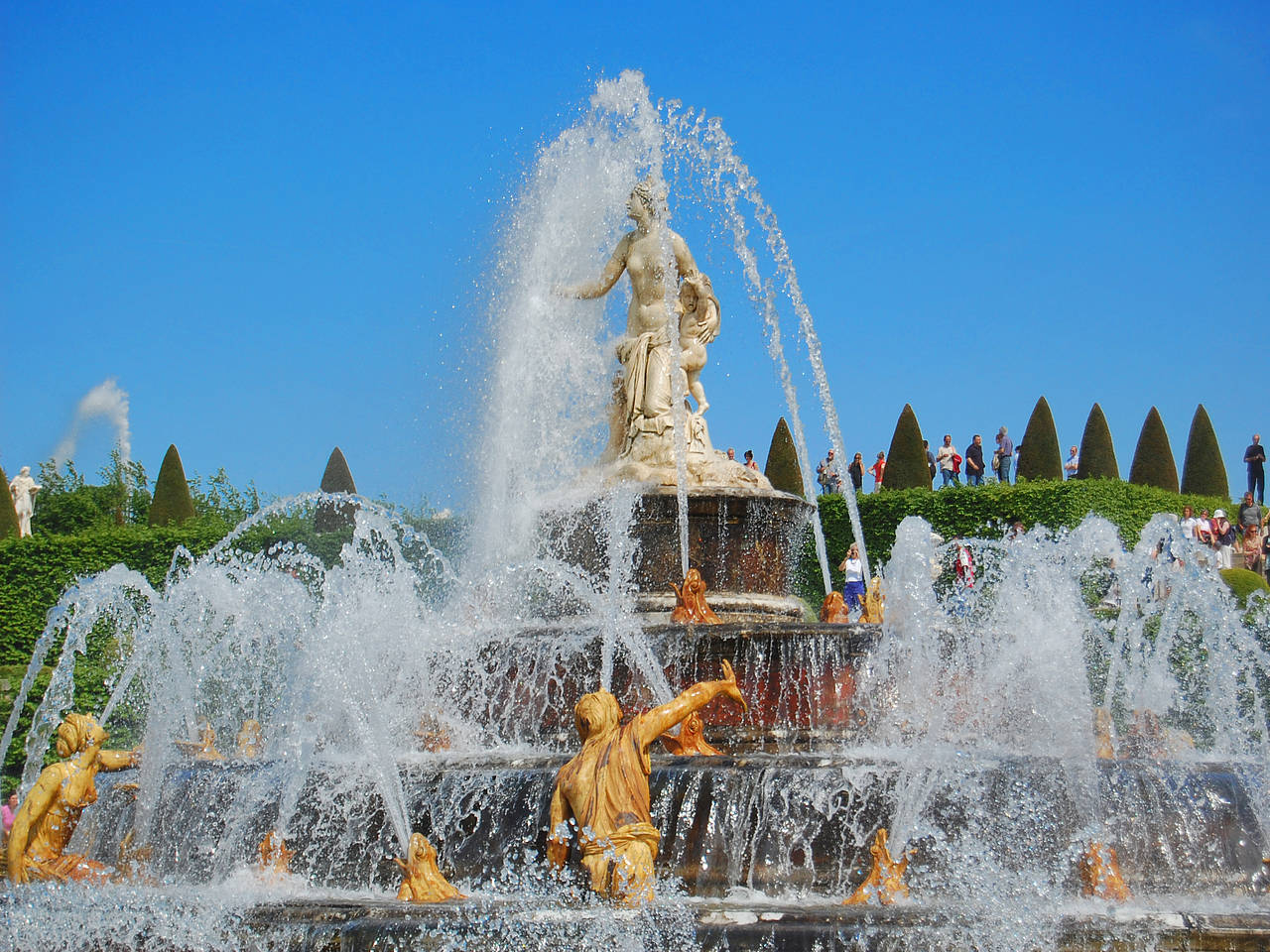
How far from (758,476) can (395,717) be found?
3.99 m

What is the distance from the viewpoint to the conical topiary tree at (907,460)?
29.0 meters

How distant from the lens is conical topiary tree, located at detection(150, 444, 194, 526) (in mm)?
30547

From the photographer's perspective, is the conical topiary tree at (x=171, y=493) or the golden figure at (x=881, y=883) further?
the conical topiary tree at (x=171, y=493)

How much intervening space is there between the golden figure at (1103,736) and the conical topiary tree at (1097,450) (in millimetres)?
23433

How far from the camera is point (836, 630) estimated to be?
893cm

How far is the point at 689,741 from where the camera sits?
7.40m

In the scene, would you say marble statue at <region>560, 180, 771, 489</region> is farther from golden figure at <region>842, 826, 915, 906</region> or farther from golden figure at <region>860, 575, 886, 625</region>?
golden figure at <region>842, 826, 915, 906</region>

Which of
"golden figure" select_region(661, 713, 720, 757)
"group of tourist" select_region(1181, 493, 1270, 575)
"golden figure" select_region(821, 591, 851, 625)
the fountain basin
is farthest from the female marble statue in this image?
"group of tourist" select_region(1181, 493, 1270, 575)

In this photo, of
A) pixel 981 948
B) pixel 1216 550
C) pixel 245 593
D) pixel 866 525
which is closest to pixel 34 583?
pixel 245 593

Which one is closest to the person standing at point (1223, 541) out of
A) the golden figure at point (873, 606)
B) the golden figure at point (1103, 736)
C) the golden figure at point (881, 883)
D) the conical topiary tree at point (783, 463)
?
the conical topiary tree at point (783, 463)

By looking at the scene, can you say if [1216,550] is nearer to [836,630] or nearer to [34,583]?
[836,630]

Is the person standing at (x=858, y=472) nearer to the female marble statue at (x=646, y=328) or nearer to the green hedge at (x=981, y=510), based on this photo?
the green hedge at (x=981, y=510)

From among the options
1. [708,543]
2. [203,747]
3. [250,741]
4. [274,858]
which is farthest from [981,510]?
[274,858]

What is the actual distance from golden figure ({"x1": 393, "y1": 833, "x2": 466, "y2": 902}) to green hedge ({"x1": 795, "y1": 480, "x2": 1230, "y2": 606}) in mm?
18012
